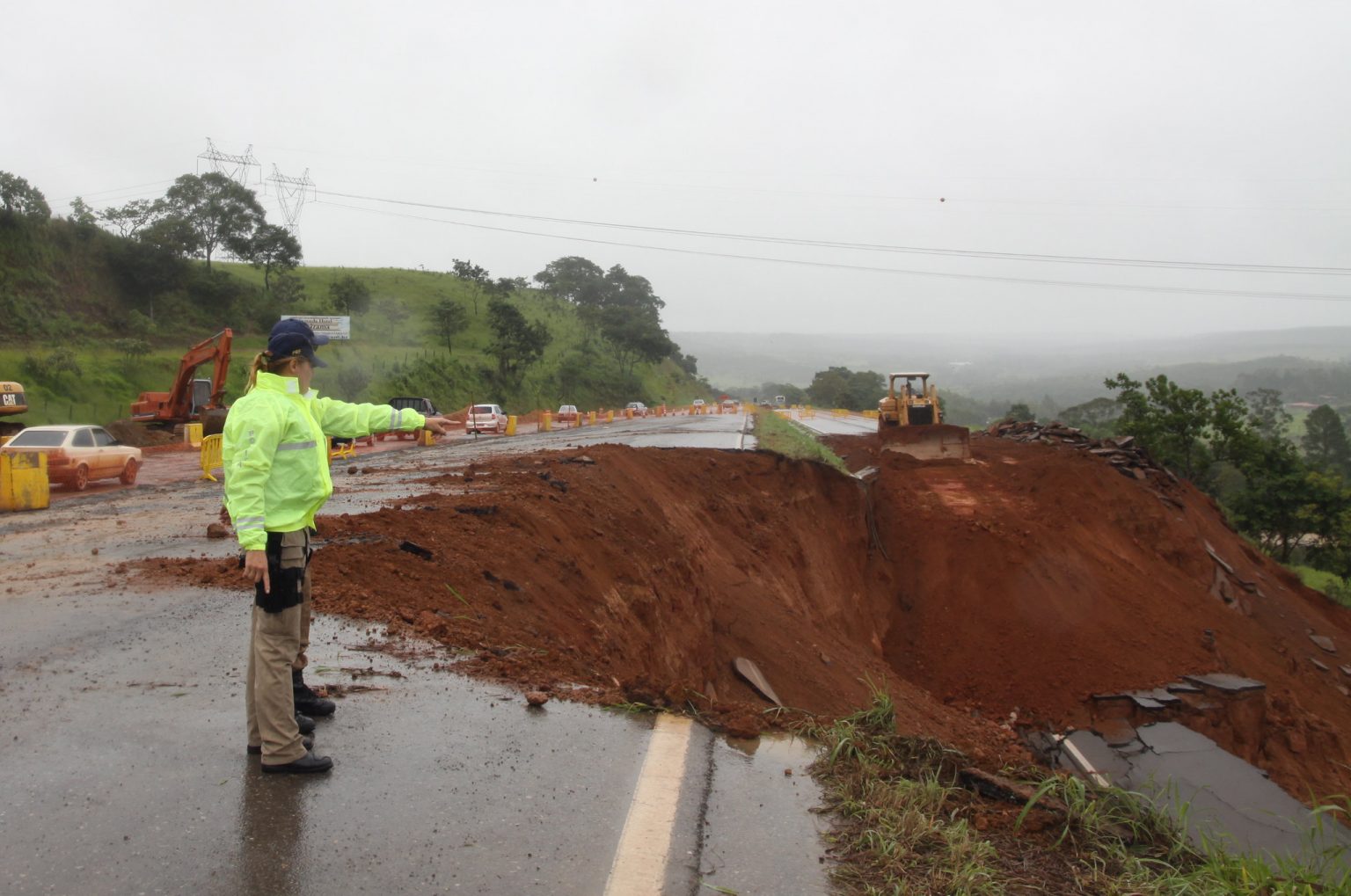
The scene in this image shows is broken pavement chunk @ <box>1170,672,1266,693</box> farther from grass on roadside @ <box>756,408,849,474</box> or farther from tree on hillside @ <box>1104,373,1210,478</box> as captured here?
tree on hillside @ <box>1104,373,1210,478</box>

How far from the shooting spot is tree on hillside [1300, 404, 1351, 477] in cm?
4875

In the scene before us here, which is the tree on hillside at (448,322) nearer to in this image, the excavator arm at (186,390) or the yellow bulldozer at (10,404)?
the excavator arm at (186,390)

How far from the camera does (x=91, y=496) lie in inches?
639

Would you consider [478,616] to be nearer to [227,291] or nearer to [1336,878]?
[1336,878]

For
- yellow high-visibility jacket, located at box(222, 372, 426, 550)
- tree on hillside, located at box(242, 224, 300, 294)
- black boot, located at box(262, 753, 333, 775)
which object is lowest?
black boot, located at box(262, 753, 333, 775)

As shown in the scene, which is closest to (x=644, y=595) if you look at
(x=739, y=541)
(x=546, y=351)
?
(x=739, y=541)

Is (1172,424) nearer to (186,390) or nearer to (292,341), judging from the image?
(186,390)

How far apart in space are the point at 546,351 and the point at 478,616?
216 feet

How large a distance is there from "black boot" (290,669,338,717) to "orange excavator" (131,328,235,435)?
22.6 metres

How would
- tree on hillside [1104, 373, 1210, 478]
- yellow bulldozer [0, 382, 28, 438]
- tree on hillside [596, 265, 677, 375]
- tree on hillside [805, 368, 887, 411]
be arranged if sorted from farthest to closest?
tree on hillside [805, 368, 887, 411] → tree on hillside [596, 265, 677, 375] → tree on hillside [1104, 373, 1210, 478] → yellow bulldozer [0, 382, 28, 438]

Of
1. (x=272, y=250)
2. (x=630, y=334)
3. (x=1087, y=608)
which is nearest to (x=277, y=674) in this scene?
(x=1087, y=608)

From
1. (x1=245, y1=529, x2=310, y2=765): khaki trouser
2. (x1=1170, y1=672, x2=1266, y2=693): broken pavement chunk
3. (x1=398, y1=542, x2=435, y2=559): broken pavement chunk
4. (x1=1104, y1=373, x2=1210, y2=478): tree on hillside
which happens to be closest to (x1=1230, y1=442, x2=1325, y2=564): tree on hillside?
(x1=1104, y1=373, x2=1210, y2=478): tree on hillside

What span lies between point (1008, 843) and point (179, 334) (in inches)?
1940

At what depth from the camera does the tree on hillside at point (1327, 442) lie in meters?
48.8
